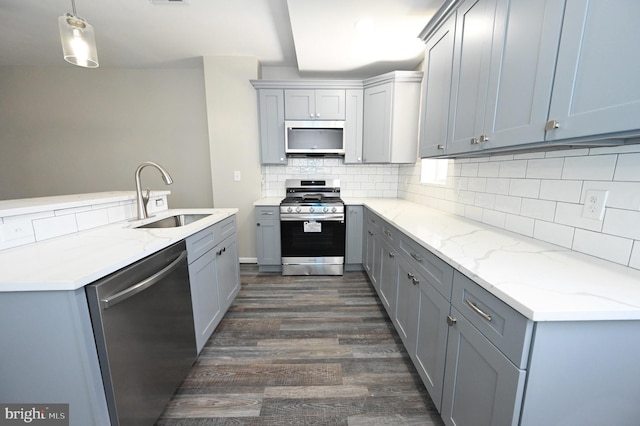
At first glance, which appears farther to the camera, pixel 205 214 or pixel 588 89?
pixel 205 214

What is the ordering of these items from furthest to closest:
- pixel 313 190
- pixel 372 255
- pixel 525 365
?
pixel 313 190, pixel 372 255, pixel 525 365

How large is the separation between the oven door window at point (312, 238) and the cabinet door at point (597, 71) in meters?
2.21

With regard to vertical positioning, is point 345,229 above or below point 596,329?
below

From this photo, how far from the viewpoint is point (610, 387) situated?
710 mm

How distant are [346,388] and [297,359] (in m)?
0.40

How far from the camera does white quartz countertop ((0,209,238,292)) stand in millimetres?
812

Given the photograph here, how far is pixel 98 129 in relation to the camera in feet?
11.6

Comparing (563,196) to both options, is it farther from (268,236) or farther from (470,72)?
(268,236)

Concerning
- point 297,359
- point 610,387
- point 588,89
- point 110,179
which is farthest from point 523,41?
point 110,179

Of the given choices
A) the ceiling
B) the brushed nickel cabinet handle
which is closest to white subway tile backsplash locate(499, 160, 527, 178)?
the brushed nickel cabinet handle

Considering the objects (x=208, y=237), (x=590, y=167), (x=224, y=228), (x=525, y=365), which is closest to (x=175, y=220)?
(x=224, y=228)

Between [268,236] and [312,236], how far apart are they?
0.57 metres

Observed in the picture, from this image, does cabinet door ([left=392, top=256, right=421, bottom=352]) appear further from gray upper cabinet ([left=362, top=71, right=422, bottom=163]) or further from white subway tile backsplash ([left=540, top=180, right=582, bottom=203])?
gray upper cabinet ([left=362, top=71, right=422, bottom=163])

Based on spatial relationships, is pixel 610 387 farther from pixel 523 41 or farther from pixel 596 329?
pixel 523 41
